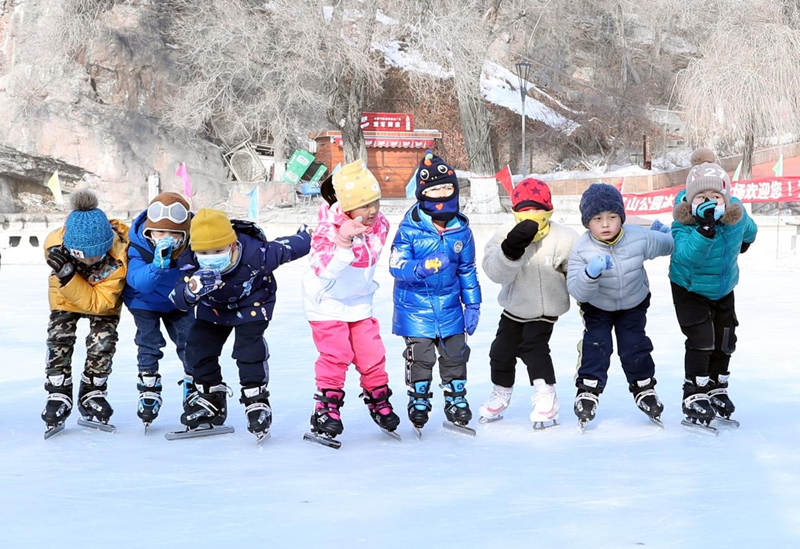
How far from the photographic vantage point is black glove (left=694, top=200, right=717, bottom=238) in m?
3.93

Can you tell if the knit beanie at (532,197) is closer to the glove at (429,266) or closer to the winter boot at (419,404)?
the glove at (429,266)

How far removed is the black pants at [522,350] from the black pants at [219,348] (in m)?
1.08

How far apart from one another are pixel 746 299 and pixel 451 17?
1162cm

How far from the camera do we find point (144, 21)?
22.5m

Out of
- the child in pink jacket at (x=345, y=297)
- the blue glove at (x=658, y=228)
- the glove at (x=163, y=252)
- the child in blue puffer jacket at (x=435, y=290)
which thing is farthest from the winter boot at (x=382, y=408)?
the blue glove at (x=658, y=228)

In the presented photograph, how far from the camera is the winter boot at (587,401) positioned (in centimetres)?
412

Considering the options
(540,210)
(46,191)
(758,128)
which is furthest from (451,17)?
(540,210)

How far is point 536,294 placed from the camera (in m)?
4.23

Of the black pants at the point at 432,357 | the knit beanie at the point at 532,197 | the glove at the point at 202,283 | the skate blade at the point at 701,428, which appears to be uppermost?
the knit beanie at the point at 532,197

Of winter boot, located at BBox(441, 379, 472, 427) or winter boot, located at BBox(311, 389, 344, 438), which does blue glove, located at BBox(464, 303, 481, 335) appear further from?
winter boot, located at BBox(311, 389, 344, 438)

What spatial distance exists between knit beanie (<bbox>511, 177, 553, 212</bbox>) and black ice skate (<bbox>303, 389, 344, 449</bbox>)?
3.82 feet

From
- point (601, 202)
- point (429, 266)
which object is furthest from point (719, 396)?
point (429, 266)

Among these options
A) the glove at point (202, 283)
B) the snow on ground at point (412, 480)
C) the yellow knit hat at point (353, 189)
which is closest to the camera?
the snow on ground at point (412, 480)

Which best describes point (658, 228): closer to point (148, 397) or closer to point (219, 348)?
point (219, 348)
